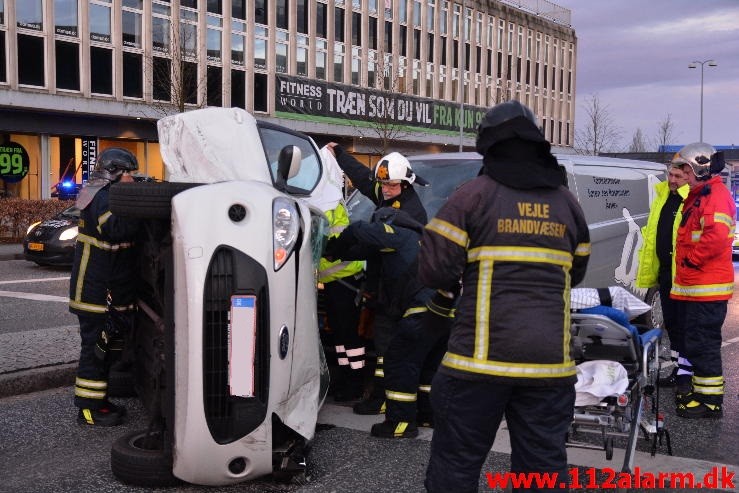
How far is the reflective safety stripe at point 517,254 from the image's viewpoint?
10.7 feet

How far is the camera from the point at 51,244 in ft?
49.1

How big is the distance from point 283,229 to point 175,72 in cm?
2839

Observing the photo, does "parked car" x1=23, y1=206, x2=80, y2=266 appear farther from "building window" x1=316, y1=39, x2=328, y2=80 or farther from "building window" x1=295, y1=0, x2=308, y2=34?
"building window" x1=316, y1=39, x2=328, y2=80

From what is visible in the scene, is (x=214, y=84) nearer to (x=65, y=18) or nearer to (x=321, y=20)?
(x=65, y=18)

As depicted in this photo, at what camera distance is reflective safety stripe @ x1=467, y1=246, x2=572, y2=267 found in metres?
3.28

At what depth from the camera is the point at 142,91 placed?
33156 millimetres

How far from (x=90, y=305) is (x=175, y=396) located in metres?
1.53

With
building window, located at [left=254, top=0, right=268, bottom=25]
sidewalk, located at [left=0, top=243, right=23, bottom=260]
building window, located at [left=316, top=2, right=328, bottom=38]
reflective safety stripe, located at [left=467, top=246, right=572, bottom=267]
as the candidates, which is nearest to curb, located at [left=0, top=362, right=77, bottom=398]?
reflective safety stripe, located at [left=467, top=246, right=572, bottom=267]

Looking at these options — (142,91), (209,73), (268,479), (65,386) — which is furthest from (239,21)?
(268,479)

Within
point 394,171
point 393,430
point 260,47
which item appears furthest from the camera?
point 260,47

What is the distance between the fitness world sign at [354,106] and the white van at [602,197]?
27060mm

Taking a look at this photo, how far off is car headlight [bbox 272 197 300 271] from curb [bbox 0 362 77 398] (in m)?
3.09

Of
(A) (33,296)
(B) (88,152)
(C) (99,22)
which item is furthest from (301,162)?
(C) (99,22)

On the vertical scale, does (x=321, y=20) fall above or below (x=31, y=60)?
above
